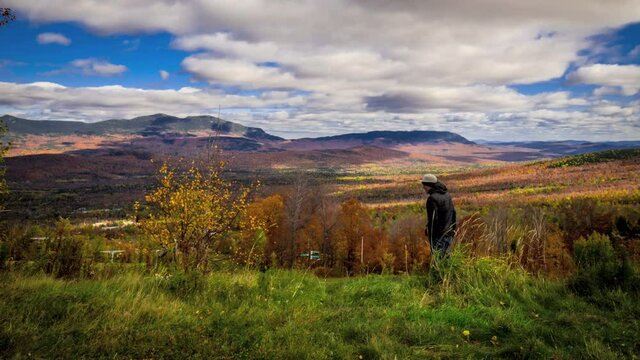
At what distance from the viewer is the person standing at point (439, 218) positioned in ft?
26.9

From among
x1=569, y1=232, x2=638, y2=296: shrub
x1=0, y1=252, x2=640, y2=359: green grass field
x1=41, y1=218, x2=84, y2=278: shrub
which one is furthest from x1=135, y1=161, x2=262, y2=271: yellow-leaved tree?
x1=569, y1=232, x2=638, y2=296: shrub

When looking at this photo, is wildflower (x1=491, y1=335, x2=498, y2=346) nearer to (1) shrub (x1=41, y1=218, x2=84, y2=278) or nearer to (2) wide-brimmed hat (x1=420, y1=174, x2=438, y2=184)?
(2) wide-brimmed hat (x1=420, y1=174, x2=438, y2=184)

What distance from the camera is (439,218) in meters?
8.30

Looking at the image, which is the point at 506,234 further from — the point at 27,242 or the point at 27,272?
the point at 27,242

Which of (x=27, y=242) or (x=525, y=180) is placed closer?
(x=27, y=242)

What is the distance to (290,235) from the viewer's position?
161 feet

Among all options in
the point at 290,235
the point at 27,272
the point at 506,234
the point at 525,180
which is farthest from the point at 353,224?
the point at 525,180

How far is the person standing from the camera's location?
8.21 meters

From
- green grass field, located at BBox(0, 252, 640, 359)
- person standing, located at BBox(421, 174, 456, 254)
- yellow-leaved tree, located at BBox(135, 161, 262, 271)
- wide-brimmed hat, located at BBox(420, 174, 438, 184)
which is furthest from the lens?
wide-brimmed hat, located at BBox(420, 174, 438, 184)

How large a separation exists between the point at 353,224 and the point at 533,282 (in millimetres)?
44110

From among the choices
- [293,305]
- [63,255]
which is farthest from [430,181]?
[63,255]

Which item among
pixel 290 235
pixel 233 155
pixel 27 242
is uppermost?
pixel 233 155

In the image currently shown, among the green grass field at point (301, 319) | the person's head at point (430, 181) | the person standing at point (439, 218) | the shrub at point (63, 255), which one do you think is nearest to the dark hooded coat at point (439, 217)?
the person standing at point (439, 218)

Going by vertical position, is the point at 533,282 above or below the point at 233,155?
below
